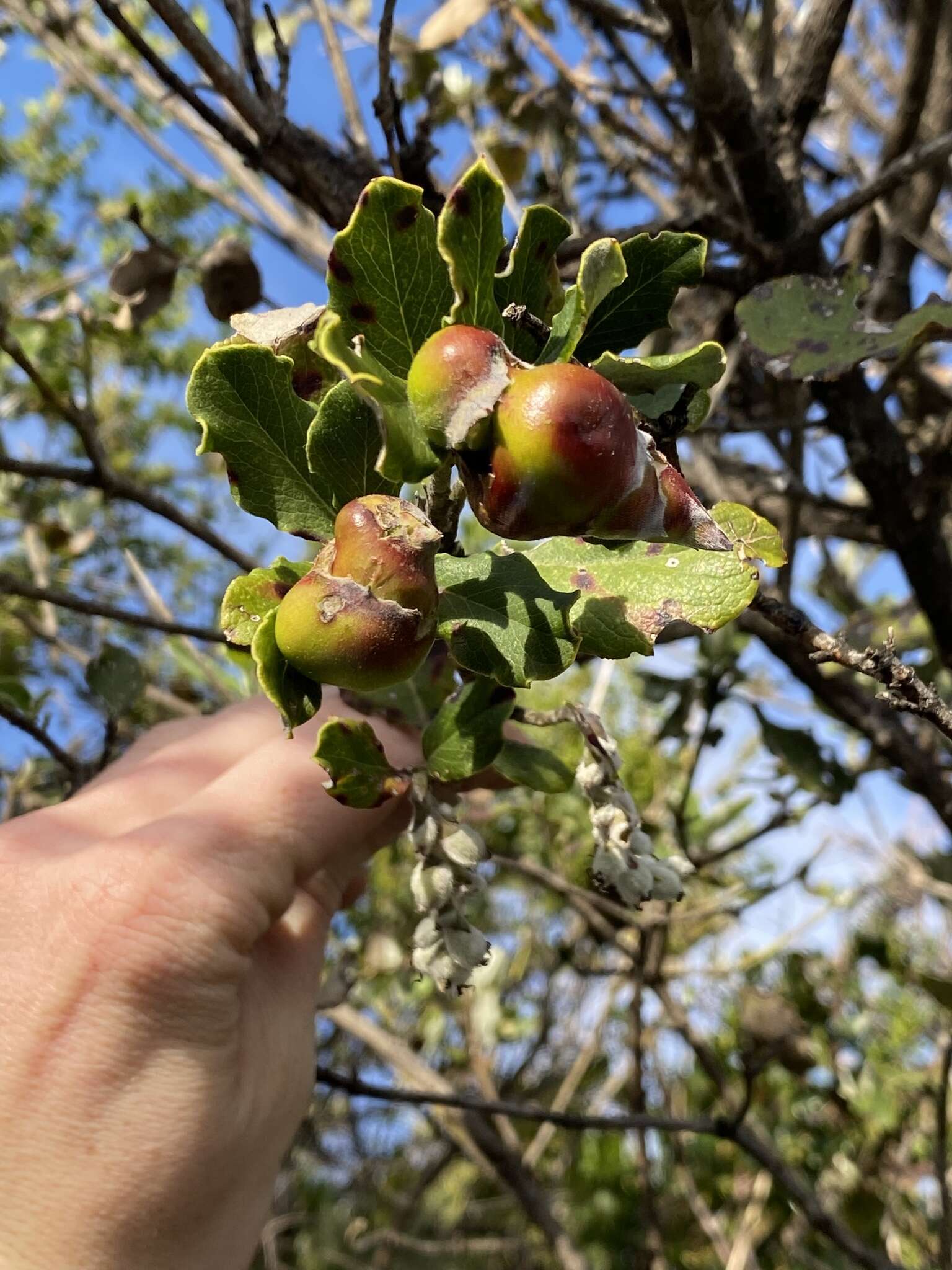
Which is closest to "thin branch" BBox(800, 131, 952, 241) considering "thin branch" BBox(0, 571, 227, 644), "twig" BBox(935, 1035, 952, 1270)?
"thin branch" BBox(0, 571, 227, 644)

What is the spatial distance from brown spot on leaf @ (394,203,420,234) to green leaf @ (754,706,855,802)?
125 cm

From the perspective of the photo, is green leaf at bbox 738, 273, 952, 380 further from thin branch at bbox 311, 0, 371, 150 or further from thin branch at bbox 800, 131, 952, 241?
thin branch at bbox 311, 0, 371, 150

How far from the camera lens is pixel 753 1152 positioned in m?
1.49

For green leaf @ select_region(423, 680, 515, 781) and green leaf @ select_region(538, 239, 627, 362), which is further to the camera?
green leaf @ select_region(423, 680, 515, 781)

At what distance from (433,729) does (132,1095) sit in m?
0.51

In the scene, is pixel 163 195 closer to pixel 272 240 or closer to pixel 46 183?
pixel 46 183

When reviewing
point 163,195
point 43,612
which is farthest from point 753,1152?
point 163,195

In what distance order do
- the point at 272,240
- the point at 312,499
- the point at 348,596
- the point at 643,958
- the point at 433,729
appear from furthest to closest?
the point at 272,240 < the point at 643,958 < the point at 433,729 < the point at 312,499 < the point at 348,596

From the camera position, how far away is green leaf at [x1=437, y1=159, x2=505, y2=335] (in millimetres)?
590

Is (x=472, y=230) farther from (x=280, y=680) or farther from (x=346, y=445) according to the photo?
(x=280, y=680)

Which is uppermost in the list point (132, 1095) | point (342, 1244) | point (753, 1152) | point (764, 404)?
point (764, 404)

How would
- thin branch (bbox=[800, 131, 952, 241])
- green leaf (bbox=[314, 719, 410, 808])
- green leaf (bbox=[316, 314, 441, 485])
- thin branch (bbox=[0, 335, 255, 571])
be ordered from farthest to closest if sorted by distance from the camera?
thin branch (bbox=[0, 335, 255, 571])
thin branch (bbox=[800, 131, 952, 241])
green leaf (bbox=[314, 719, 410, 808])
green leaf (bbox=[316, 314, 441, 485])

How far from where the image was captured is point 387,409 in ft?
1.78

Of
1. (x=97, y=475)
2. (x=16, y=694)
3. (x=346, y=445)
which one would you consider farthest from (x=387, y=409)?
(x=16, y=694)
